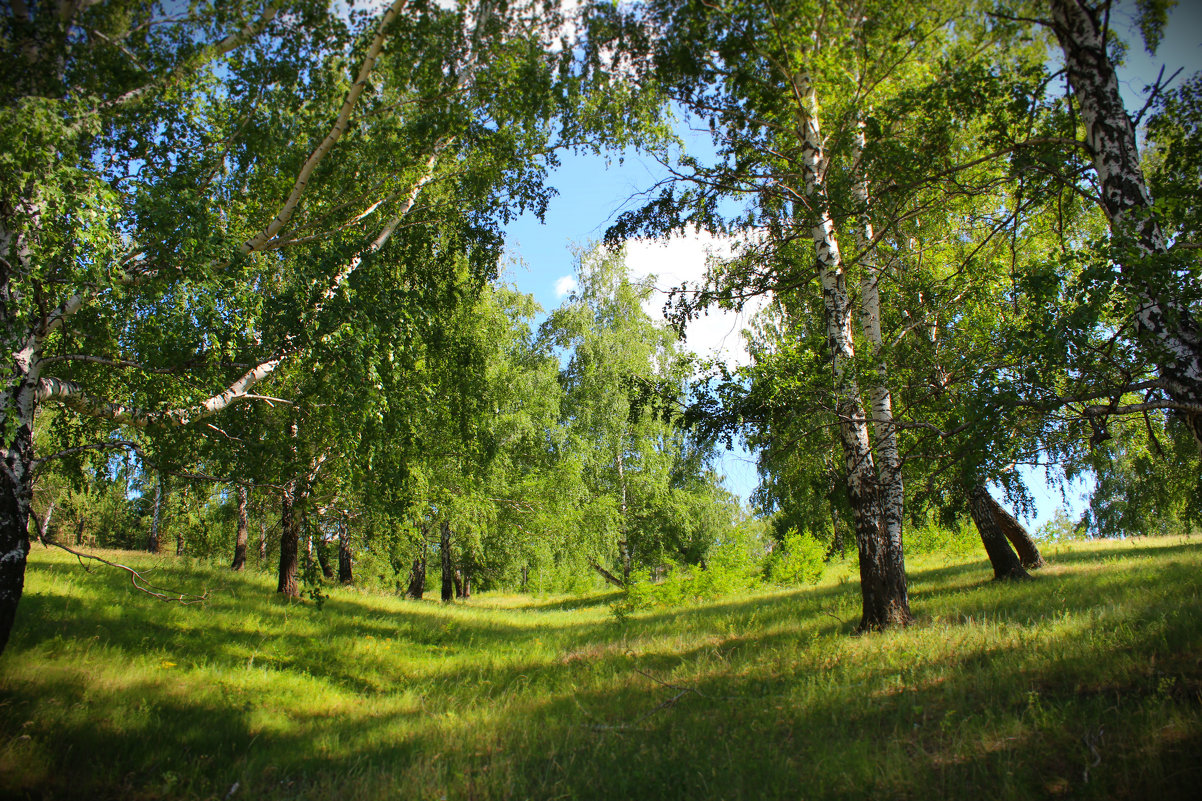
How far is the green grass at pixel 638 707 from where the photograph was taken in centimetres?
382

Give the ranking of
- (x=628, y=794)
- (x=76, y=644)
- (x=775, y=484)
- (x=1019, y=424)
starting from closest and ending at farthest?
(x=628, y=794) < (x=1019, y=424) < (x=76, y=644) < (x=775, y=484)

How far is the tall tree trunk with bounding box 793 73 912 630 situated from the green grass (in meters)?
0.52

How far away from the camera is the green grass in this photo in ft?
12.5

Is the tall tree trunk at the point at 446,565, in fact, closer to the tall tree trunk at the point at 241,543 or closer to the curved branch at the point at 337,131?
the tall tree trunk at the point at 241,543

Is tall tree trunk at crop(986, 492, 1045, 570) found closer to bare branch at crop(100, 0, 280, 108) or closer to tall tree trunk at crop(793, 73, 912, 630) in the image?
tall tree trunk at crop(793, 73, 912, 630)

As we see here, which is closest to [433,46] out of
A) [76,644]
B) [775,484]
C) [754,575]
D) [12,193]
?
[12,193]

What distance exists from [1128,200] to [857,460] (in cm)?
392

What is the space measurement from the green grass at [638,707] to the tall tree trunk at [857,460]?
0.52m

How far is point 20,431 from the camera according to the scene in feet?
17.4

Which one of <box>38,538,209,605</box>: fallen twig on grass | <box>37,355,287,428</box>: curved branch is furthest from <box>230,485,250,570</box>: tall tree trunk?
<box>37,355,287,428</box>: curved branch

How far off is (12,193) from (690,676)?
8.53 metres

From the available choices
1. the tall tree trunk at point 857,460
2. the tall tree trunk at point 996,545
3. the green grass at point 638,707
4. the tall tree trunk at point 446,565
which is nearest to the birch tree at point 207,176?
the green grass at point 638,707

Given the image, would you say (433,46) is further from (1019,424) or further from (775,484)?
(775,484)

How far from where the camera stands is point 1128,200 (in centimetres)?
470
